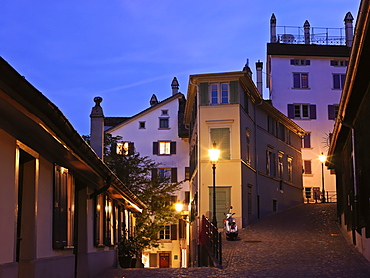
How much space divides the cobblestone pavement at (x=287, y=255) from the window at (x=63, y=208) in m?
3.14

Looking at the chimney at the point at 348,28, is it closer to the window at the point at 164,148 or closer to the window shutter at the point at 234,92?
the window at the point at 164,148

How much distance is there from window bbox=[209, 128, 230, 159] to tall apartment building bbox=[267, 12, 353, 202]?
22466mm

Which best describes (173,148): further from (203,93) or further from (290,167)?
(203,93)

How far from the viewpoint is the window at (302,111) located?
58.0 meters

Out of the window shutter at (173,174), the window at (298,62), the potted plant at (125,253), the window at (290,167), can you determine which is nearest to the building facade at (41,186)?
the potted plant at (125,253)

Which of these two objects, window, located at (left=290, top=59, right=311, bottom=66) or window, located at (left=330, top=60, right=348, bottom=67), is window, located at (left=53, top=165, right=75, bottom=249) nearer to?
window, located at (left=290, top=59, right=311, bottom=66)

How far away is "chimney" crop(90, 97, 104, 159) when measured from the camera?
22.0 m

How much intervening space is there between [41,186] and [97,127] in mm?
11712

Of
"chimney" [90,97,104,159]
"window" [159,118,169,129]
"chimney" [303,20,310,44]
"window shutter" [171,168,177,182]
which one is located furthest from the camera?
"chimney" [303,20,310,44]

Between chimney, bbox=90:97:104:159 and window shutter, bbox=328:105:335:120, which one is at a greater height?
window shutter, bbox=328:105:335:120

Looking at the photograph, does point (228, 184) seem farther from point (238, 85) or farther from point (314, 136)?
point (314, 136)

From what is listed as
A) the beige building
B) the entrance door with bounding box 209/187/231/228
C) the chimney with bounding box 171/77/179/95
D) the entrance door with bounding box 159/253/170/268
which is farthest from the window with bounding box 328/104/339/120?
the entrance door with bounding box 209/187/231/228

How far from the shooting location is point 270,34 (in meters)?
61.1

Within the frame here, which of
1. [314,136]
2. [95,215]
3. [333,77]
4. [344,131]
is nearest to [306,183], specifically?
[314,136]
